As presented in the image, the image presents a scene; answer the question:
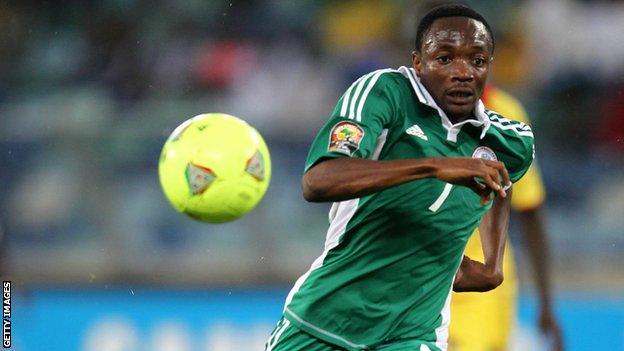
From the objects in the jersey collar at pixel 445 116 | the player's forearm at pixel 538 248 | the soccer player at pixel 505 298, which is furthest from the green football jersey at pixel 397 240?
the player's forearm at pixel 538 248

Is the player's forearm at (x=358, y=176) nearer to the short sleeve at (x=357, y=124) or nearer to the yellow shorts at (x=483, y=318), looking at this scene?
the short sleeve at (x=357, y=124)

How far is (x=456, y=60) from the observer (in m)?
3.74

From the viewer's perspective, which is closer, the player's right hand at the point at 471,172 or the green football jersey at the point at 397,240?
the player's right hand at the point at 471,172

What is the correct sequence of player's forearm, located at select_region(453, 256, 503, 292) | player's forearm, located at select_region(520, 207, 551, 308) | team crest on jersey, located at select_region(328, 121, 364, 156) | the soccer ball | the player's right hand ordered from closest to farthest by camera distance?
the player's right hand
team crest on jersey, located at select_region(328, 121, 364, 156)
player's forearm, located at select_region(453, 256, 503, 292)
the soccer ball
player's forearm, located at select_region(520, 207, 551, 308)

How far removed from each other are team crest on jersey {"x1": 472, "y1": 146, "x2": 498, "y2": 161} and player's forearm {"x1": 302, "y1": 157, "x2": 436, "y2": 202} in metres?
0.66

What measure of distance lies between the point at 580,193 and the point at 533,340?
2162 millimetres

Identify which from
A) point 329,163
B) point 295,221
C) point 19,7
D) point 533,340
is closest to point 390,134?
point 329,163

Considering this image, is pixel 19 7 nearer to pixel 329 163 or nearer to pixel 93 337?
pixel 93 337

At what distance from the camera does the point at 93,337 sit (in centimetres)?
784

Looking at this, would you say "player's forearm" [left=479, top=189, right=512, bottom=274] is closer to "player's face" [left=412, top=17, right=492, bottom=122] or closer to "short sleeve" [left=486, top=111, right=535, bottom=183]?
"short sleeve" [left=486, top=111, right=535, bottom=183]

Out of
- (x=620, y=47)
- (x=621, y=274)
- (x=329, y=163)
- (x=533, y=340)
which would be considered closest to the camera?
(x=329, y=163)

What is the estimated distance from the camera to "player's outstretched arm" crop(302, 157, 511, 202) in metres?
3.26

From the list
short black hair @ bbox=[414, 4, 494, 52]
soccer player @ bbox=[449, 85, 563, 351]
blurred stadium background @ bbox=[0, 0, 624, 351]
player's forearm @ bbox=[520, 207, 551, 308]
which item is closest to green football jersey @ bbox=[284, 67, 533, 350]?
short black hair @ bbox=[414, 4, 494, 52]

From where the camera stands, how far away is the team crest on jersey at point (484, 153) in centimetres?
397
